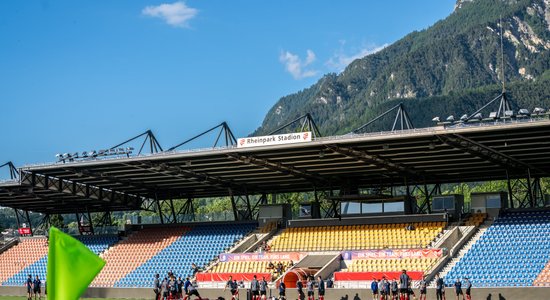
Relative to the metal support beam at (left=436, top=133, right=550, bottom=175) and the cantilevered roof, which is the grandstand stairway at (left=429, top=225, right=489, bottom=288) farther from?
the cantilevered roof

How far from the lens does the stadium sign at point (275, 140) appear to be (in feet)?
153

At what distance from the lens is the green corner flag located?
258 inches

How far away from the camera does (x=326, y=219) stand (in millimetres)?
55469

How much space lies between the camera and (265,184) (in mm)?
61469

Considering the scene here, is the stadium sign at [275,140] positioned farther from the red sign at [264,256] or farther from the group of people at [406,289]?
the group of people at [406,289]

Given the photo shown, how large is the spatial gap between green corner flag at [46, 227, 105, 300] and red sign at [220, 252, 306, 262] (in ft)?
144

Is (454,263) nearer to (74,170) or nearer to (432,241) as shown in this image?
(432,241)

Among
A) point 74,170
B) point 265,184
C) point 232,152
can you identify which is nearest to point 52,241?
point 232,152

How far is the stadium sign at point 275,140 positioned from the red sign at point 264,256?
7104mm

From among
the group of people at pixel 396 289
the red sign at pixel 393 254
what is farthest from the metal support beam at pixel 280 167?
the group of people at pixel 396 289

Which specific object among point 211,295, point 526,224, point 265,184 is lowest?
point 211,295

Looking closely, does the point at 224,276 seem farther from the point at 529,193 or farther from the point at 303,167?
the point at 529,193

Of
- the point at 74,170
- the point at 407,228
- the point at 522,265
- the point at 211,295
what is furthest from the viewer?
the point at 74,170

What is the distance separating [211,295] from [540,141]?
19360 millimetres
